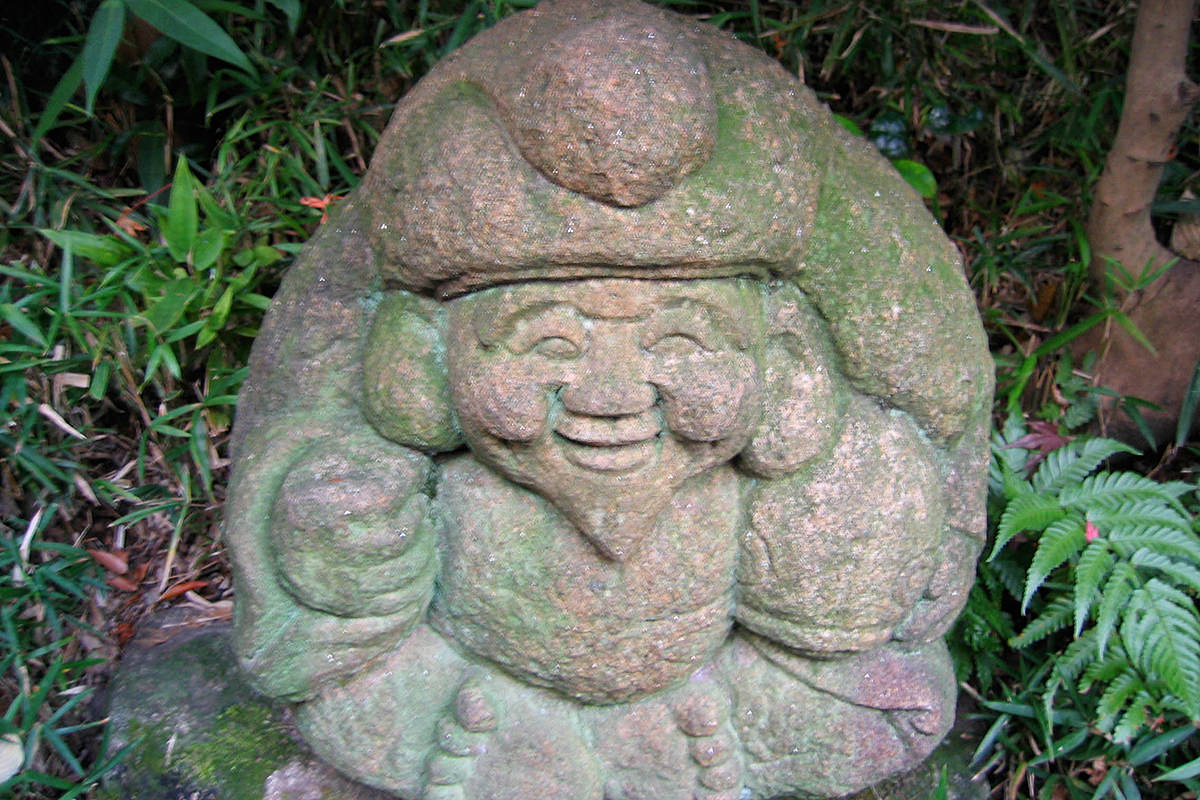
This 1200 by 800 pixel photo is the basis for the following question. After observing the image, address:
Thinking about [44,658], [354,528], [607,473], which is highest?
[607,473]

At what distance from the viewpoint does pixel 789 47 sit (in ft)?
8.93

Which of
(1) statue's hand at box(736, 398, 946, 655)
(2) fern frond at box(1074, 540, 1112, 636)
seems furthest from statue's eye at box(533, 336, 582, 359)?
(2) fern frond at box(1074, 540, 1112, 636)

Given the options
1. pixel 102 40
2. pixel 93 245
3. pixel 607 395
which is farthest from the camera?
pixel 93 245

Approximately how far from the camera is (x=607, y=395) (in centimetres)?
149

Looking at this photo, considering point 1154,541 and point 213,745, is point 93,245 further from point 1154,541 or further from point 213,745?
point 1154,541

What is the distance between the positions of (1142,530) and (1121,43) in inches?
58.0

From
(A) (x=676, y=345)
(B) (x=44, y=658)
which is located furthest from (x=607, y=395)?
(B) (x=44, y=658)

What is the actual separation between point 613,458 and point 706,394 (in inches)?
6.8

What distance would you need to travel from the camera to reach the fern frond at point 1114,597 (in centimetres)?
191

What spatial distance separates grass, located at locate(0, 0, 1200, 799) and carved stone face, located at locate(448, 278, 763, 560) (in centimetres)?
82

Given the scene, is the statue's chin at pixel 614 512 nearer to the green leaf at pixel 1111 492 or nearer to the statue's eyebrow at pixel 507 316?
the statue's eyebrow at pixel 507 316

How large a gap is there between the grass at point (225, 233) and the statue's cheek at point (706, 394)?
3.27 feet

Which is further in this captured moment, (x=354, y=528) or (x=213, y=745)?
(x=213, y=745)

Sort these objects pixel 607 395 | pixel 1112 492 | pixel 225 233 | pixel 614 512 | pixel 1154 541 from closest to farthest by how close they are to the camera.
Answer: pixel 607 395, pixel 614 512, pixel 1154 541, pixel 1112 492, pixel 225 233
